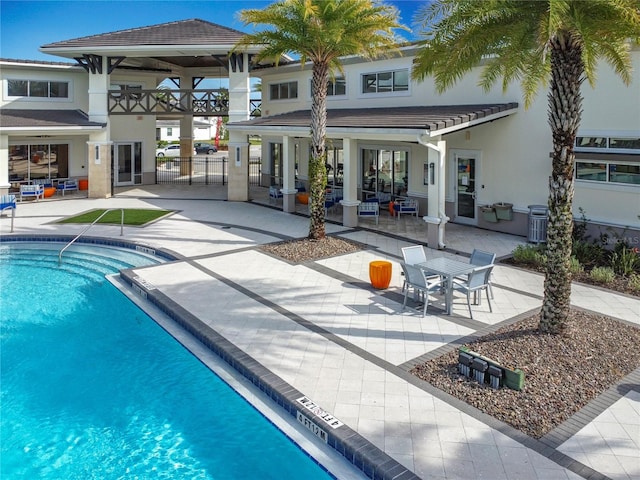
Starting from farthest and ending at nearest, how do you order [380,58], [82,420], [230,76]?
[230,76]
[380,58]
[82,420]

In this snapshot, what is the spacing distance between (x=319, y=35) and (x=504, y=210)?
8063 millimetres

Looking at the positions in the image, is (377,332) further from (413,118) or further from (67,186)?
(67,186)

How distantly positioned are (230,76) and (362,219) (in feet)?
32.8

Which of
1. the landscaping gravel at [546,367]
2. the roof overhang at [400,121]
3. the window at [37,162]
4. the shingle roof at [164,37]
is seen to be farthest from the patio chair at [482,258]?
the window at [37,162]

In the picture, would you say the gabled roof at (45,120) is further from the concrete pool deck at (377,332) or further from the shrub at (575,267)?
the shrub at (575,267)

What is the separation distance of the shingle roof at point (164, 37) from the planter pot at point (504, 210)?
13633mm

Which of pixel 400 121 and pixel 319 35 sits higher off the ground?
pixel 319 35

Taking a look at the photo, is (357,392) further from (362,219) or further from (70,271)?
(362,219)

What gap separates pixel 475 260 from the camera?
11742 millimetres

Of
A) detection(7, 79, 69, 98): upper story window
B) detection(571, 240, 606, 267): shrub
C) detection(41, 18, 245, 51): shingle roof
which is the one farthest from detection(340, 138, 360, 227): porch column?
detection(7, 79, 69, 98): upper story window

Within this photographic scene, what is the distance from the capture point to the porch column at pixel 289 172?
21.0 m

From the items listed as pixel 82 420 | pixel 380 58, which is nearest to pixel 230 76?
pixel 380 58

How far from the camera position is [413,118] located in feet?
55.0

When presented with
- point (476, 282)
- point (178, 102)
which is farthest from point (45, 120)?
point (476, 282)
